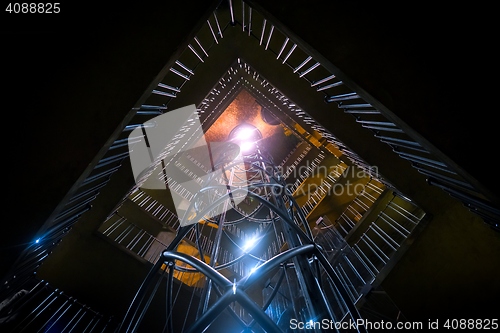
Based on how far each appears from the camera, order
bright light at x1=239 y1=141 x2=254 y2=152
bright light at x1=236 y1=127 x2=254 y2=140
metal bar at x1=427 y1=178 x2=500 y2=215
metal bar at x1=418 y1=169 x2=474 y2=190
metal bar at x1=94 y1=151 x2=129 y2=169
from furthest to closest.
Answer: bright light at x1=236 y1=127 x2=254 y2=140 → bright light at x1=239 y1=141 x2=254 y2=152 → metal bar at x1=94 y1=151 x2=129 y2=169 → metal bar at x1=418 y1=169 x2=474 y2=190 → metal bar at x1=427 y1=178 x2=500 y2=215

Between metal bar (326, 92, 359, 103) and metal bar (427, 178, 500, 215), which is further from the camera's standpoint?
metal bar (326, 92, 359, 103)

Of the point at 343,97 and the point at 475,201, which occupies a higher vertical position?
the point at 343,97

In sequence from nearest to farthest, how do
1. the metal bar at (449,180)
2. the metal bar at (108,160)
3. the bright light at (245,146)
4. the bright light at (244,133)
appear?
the metal bar at (449,180) < the metal bar at (108,160) < the bright light at (245,146) < the bright light at (244,133)

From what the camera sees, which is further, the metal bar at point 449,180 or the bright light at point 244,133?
the bright light at point 244,133

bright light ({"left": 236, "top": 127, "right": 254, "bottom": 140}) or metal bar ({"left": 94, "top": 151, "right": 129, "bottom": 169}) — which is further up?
bright light ({"left": 236, "top": 127, "right": 254, "bottom": 140})

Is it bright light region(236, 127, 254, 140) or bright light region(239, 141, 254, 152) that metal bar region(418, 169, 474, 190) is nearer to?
bright light region(239, 141, 254, 152)

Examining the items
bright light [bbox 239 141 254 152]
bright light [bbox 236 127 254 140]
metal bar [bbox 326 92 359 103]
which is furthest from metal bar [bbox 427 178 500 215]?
bright light [bbox 236 127 254 140]

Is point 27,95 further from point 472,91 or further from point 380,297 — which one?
point 380,297

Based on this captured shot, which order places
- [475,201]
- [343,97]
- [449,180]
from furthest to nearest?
[343,97] → [449,180] → [475,201]

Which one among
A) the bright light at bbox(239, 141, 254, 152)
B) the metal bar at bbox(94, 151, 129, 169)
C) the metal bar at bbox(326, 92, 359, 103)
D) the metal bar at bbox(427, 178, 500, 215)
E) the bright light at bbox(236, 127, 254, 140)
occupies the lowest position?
the metal bar at bbox(94, 151, 129, 169)

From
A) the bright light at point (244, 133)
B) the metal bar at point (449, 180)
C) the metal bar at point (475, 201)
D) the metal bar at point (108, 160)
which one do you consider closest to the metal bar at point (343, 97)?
the metal bar at point (449, 180)

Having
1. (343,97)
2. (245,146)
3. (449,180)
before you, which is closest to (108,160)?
(343,97)

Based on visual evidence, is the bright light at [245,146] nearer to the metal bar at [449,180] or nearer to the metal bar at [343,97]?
the metal bar at [343,97]

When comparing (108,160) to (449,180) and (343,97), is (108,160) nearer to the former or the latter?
(343,97)
